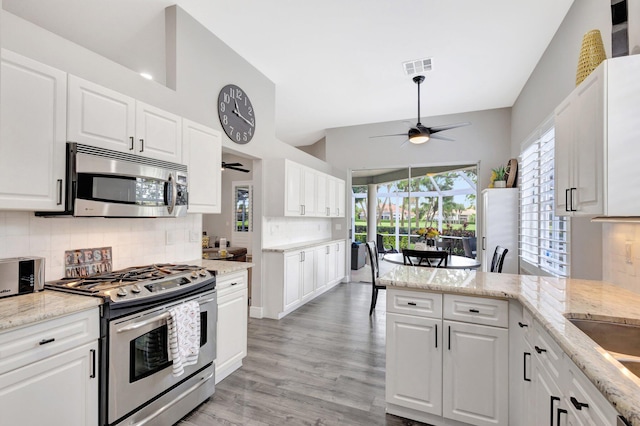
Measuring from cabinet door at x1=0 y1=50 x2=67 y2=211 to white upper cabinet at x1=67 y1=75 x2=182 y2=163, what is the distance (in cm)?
8

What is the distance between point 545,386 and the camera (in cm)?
142

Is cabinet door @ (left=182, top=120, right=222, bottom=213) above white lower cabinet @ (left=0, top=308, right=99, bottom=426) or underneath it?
above

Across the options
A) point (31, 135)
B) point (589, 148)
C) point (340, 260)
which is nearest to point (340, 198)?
point (340, 260)

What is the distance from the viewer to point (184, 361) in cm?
202

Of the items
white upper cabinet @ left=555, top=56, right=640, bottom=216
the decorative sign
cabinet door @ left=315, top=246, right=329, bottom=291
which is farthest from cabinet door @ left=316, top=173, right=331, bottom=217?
white upper cabinet @ left=555, top=56, right=640, bottom=216

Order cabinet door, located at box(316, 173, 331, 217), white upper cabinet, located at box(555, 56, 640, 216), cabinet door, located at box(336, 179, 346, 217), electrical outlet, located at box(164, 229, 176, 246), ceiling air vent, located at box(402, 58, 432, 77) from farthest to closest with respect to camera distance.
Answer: cabinet door, located at box(336, 179, 346, 217), cabinet door, located at box(316, 173, 331, 217), ceiling air vent, located at box(402, 58, 432, 77), electrical outlet, located at box(164, 229, 176, 246), white upper cabinet, located at box(555, 56, 640, 216)

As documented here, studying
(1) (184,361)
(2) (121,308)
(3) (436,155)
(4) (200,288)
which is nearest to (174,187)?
(4) (200,288)

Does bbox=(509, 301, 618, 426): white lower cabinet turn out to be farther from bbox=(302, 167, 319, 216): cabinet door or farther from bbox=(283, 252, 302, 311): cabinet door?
bbox=(302, 167, 319, 216): cabinet door

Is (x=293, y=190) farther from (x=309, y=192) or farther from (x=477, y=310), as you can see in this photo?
(x=477, y=310)

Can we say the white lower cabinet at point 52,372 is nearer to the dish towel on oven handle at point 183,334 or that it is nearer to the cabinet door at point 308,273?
the dish towel on oven handle at point 183,334

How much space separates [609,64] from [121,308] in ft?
9.10

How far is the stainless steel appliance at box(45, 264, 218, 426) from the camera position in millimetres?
1675

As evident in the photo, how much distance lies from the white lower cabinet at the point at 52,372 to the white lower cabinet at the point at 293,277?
2.56 m

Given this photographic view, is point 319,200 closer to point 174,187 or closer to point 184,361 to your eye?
point 174,187
